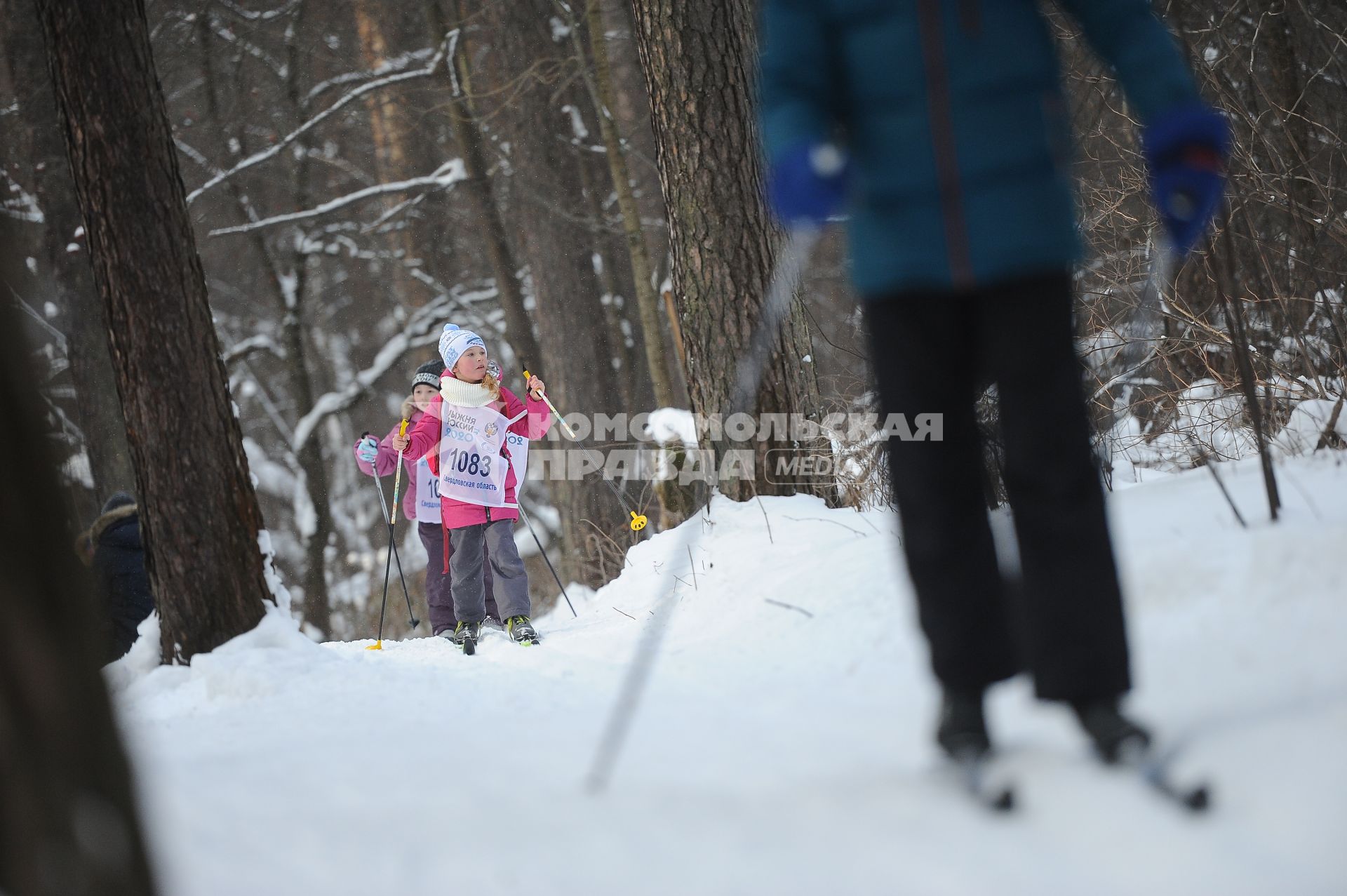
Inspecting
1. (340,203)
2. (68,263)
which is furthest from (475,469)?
(340,203)

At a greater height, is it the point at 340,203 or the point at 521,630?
the point at 340,203

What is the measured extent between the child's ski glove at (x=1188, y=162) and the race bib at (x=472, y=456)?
4.74 meters

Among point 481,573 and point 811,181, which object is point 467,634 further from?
point 811,181

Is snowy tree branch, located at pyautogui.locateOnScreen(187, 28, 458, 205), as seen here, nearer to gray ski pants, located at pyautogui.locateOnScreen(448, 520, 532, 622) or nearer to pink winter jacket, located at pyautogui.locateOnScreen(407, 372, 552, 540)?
pink winter jacket, located at pyautogui.locateOnScreen(407, 372, 552, 540)

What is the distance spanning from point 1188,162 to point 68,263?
8.76 metres

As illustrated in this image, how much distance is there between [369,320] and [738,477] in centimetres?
1350

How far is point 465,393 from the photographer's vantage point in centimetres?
632

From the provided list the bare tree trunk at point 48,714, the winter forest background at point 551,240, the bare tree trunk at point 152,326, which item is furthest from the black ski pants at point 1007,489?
the bare tree trunk at point 152,326

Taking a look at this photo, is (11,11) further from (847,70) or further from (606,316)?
(847,70)

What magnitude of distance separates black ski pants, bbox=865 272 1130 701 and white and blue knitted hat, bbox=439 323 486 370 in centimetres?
456

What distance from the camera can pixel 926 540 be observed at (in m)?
1.98

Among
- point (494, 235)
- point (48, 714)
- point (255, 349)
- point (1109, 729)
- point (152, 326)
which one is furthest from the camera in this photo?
point (255, 349)

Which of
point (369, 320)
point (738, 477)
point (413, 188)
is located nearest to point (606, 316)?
point (413, 188)

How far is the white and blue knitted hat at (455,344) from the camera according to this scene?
6.29m
